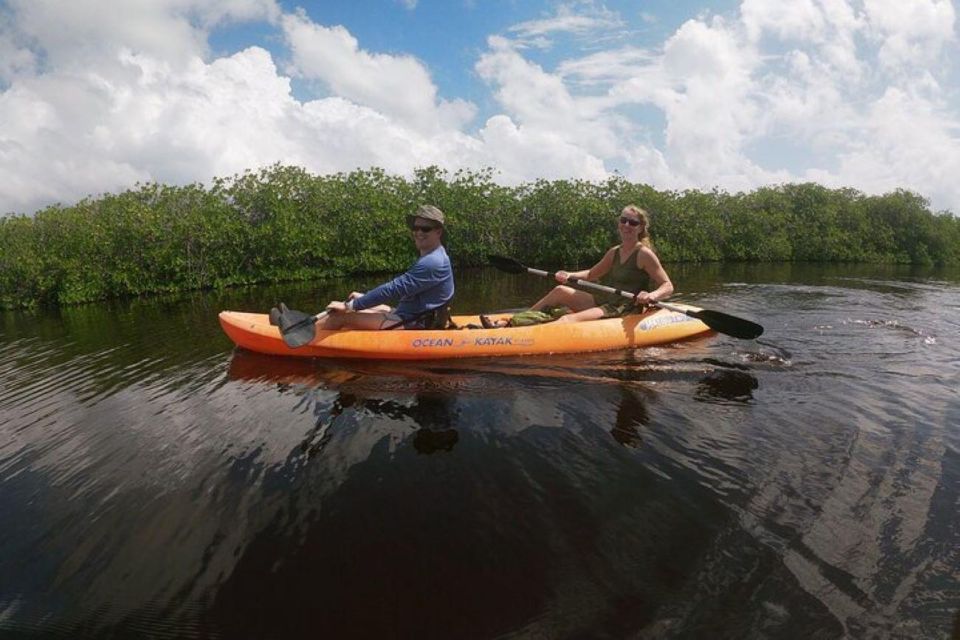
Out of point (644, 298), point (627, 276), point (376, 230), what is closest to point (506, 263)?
point (627, 276)

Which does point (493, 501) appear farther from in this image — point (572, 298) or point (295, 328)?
point (572, 298)

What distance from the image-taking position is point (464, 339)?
7145 millimetres

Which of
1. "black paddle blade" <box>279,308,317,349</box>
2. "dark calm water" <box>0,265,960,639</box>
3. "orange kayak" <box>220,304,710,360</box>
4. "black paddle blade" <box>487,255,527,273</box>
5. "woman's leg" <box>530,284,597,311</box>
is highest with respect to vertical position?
"black paddle blade" <box>487,255,527,273</box>

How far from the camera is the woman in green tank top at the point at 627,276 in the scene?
7.47 meters

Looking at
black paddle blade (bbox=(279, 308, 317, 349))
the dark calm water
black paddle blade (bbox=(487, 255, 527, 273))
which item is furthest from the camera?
black paddle blade (bbox=(487, 255, 527, 273))

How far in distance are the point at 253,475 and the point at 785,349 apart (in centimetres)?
749

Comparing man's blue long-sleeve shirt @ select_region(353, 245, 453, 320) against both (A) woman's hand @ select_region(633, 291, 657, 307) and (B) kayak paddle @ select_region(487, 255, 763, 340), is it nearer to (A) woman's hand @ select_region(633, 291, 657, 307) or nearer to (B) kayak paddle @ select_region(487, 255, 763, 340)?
(B) kayak paddle @ select_region(487, 255, 763, 340)

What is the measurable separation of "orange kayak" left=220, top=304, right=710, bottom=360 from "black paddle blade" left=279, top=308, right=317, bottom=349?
16 centimetres

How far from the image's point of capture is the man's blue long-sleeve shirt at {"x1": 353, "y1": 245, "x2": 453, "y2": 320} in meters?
6.67

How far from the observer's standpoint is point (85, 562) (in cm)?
316

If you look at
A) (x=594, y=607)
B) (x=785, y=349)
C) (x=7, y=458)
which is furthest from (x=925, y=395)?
(x=7, y=458)

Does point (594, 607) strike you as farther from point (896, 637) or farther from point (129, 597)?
point (129, 597)

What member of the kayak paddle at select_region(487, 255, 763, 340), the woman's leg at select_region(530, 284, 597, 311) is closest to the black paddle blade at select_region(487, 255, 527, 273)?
the woman's leg at select_region(530, 284, 597, 311)

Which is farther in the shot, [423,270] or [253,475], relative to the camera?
[423,270]
